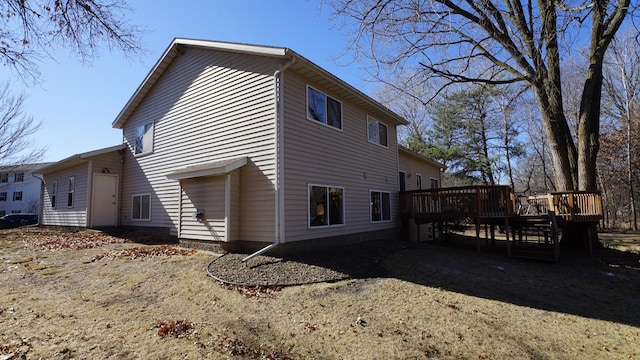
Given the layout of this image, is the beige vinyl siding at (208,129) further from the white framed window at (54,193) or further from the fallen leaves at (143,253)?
the white framed window at (54,193)

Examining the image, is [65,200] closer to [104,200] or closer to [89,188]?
[104,200]

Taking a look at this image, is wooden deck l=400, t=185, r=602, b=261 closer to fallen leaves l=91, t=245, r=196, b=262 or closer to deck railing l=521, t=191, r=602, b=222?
deck railing l=521, t=191, r=602, b=222

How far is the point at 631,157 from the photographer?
23219 millimetres

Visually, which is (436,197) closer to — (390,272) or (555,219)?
(555,219)

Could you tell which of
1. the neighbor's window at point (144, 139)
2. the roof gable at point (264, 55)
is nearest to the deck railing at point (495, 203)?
the roof gable at point (264, 55)

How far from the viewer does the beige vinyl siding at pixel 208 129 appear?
8.84 m

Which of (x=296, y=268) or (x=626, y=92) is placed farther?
(x=626, y=92)

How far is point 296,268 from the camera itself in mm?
7422

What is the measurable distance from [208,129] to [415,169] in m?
12.1

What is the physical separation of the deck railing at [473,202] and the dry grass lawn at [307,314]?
10.1 ft

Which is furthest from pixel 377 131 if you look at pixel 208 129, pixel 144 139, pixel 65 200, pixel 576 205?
pixel 65 200

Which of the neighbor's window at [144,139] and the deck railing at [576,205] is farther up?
the neighbor's window at [144,139]

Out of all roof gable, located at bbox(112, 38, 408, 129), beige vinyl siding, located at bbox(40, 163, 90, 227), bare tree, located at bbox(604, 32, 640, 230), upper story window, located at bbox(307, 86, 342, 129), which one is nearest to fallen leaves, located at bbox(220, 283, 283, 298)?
upper story window, located at bbox(307, 86, 342, 129)

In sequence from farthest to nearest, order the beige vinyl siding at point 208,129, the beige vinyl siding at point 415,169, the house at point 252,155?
the beige vinyl siding at point 415,169 → the beige vinyl siding at point 208,129 → the house at point 252,155
